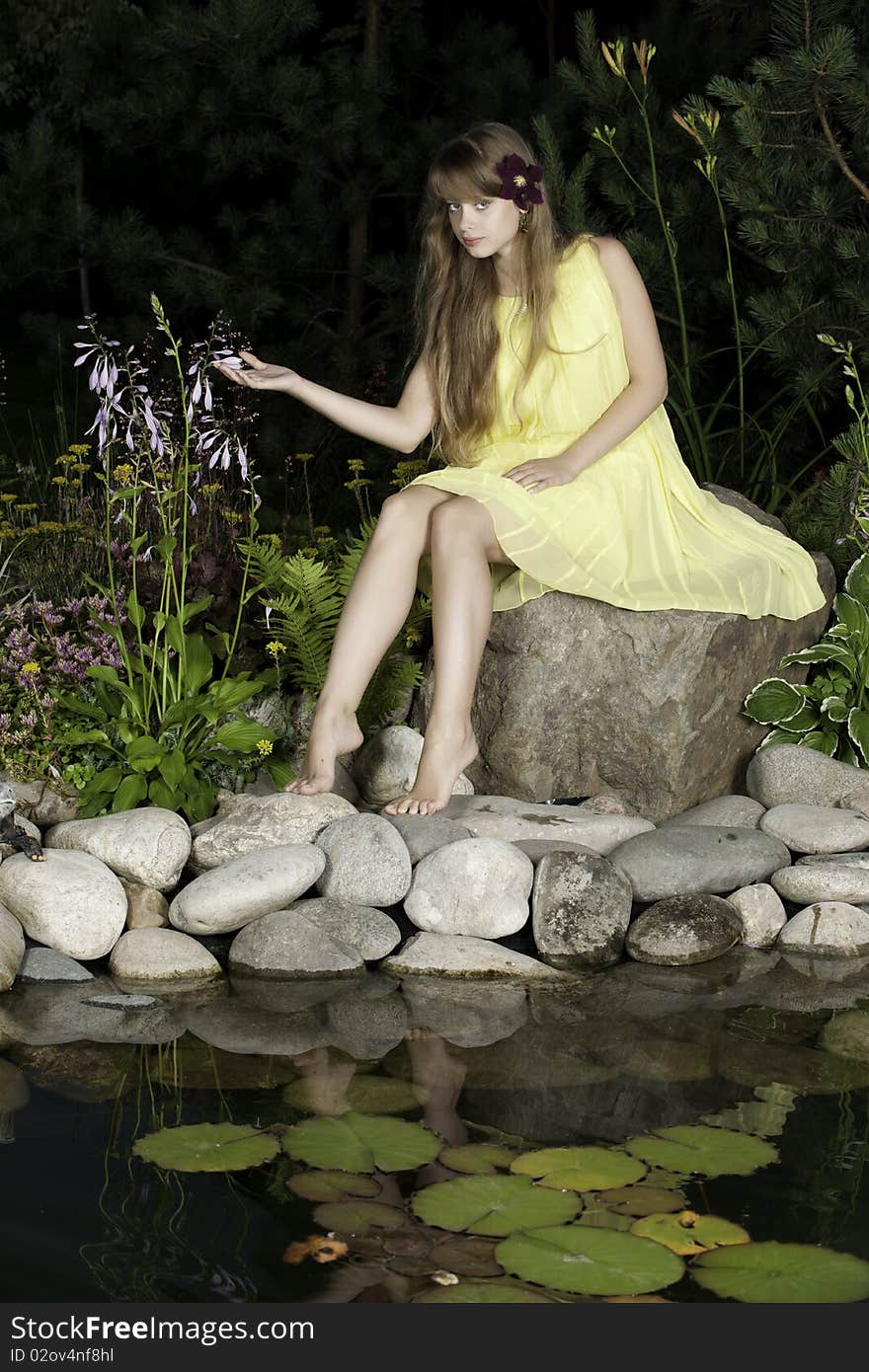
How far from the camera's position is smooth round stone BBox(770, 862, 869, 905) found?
3082 millimetres

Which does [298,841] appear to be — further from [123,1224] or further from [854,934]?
[123,1224]

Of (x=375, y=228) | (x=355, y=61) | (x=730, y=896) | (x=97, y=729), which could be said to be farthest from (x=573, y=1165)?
(x=375, y=228)

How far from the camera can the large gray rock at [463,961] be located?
2.77 m

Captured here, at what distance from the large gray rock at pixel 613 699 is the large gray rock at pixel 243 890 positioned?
0.84 metres

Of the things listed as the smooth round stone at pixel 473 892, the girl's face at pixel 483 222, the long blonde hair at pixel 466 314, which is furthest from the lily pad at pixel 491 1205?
the girl's face at pixel 483 222

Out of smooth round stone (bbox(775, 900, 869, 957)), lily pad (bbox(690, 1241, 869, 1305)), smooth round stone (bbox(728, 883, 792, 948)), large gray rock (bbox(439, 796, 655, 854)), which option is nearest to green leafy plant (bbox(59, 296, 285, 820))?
large gray rock (bbox(439, 796, 655, 854))

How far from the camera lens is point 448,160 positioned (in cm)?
338

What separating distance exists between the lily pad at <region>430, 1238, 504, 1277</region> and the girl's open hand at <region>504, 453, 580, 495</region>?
78.6 inches

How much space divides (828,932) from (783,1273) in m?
1.29

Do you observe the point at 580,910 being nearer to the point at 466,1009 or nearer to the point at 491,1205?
the point at 466,1009

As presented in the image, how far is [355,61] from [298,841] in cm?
407

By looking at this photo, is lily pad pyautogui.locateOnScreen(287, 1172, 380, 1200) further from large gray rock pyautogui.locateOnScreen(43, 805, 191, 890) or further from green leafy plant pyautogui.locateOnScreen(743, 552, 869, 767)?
green leafy plant pyautogui.locateOnScreen(743, 552, 869, 767)

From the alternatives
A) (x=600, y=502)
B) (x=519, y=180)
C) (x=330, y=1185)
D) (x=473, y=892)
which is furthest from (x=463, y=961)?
(x=519, y=180)

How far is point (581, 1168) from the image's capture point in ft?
6.46
